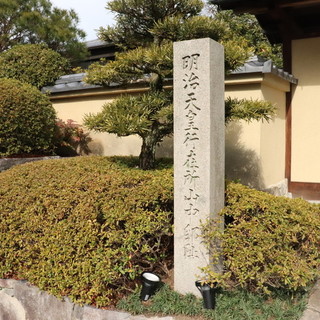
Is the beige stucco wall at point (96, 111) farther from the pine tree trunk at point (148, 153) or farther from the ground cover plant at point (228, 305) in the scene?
the ground cover plant at point (228, 305)

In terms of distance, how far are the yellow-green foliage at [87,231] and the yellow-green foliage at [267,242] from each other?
2.35 feet

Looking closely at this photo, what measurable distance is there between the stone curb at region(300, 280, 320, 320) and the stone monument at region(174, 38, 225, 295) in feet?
2.73

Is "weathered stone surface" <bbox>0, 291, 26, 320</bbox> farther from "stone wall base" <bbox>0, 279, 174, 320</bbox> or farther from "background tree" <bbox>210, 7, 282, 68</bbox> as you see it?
"background tree" <bbox>210, 7, 282, 68</bbox>

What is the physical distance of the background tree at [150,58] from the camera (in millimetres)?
4375

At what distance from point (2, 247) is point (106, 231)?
1.38m

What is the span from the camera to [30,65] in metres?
8.34

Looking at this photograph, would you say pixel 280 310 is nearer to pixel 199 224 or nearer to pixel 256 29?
pixel 199 224

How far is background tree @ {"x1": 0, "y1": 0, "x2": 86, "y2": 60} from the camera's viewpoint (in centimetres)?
1005

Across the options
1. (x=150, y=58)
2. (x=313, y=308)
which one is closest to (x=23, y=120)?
(x=150, y=58)

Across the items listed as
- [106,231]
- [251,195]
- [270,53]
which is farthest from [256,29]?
[106,231]

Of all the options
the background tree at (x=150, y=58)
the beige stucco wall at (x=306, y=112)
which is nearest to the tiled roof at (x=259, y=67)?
the background tree at (x=150, y=58)

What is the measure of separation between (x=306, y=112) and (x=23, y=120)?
5321 millimetres

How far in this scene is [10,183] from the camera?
466cm

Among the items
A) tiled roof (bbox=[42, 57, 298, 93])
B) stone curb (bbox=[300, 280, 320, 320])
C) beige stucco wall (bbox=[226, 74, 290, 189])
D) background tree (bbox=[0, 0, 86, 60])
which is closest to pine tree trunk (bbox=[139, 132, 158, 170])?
beige stucco wall (bbox=[226, 74, 290, 189])
